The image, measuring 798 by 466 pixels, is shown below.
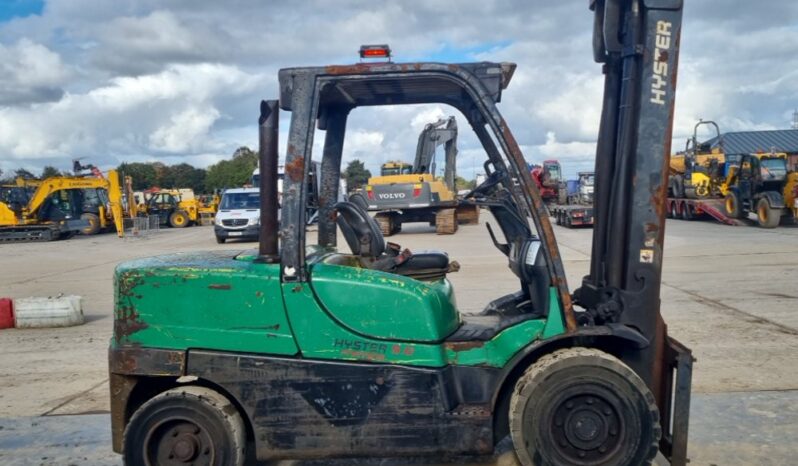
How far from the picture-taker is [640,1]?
4016 millimetres

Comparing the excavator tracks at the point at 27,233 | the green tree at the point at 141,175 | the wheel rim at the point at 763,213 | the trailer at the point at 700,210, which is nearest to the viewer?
the wheel rim at the point at 763,213

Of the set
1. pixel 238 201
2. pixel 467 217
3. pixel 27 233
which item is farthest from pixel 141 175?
pixel 467 217

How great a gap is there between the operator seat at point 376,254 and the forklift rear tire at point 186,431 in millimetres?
1323

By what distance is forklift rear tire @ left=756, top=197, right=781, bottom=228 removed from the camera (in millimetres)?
23562

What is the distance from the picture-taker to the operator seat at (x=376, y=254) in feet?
15.3

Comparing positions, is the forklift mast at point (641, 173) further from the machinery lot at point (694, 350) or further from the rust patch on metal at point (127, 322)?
the rust patch on metal at point (127, 322)

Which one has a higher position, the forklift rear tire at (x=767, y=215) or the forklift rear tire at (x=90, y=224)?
the forklift rear tire at (x=767, y=215)

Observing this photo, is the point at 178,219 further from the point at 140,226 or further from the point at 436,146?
the point at 436,146

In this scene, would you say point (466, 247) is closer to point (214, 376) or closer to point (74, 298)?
point (74, 298)

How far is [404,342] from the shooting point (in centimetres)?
389

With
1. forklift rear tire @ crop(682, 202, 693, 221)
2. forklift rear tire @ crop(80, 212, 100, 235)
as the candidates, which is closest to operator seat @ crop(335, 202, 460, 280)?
forklift rear tire @ crop(682, 202, 693, 221)

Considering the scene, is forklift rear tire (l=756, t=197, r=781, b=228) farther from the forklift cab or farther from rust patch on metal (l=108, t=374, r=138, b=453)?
rust patch on metal (l=108, t=374, r=138, b=453)

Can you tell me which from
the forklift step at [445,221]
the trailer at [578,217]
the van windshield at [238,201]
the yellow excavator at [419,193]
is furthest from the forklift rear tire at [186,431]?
the trailer at [578,217]

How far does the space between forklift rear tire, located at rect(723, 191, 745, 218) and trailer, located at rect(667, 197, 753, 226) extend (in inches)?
6.7
